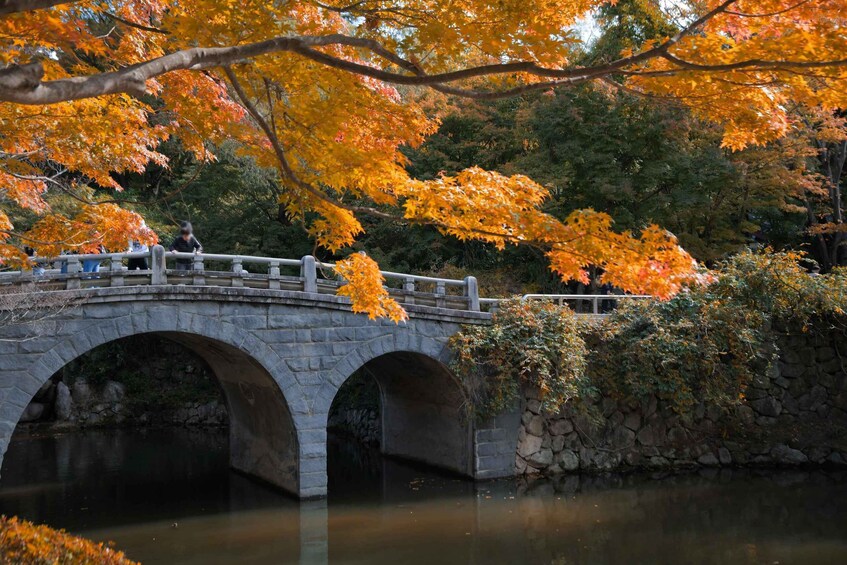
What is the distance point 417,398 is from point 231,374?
407cm

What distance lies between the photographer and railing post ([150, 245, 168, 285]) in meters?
13.0

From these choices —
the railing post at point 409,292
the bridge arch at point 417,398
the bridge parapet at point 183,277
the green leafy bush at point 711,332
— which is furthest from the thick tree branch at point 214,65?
the green leafy bush at point 711,332

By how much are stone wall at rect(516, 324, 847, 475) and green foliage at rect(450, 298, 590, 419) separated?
73cm

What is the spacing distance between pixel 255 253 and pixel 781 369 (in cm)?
1386

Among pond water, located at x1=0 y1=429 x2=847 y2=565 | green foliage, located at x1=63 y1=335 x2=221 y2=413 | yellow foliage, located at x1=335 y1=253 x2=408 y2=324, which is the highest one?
yellow foliage, located at x1=335 y1=253 x2=408 y2=324

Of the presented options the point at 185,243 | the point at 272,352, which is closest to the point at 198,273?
the point at 185,243

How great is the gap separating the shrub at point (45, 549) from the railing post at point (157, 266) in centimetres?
695

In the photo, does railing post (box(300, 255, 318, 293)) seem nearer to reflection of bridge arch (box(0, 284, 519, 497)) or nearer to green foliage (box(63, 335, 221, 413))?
reflection of bridge arch (box(0, 284, 519, 497))

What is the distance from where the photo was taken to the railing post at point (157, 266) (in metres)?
13.0

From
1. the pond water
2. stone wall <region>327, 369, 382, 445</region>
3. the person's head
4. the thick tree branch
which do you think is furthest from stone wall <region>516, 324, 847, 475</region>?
the thick tree branch

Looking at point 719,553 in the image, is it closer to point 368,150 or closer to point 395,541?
point 395,541

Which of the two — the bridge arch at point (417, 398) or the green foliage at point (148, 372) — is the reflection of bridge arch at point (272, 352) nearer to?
the bridge arch at point (417, 398)

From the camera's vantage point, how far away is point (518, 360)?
49.8ft

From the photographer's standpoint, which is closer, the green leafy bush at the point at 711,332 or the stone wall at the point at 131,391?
the green leafy bush at the point at 711,332
